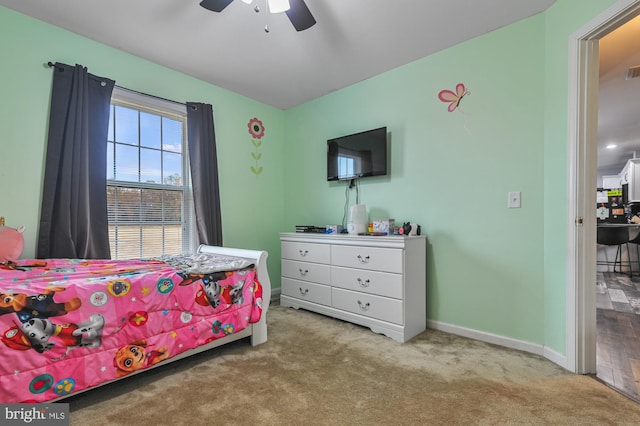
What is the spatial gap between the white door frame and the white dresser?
1.01m

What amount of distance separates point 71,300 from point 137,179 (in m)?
1.63

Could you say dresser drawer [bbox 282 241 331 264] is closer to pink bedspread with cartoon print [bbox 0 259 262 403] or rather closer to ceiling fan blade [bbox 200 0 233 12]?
pink bedspread with cartoon print [bbox 0 259 262 403]

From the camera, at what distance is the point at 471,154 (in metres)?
2.46

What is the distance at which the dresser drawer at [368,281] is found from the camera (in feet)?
7.90

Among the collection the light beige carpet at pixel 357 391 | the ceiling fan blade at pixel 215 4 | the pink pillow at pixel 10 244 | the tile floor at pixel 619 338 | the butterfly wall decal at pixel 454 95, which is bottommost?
the tile floor at pixel 619 338

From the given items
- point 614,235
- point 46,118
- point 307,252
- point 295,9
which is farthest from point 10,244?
point 614,235

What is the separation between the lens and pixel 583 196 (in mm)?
1830

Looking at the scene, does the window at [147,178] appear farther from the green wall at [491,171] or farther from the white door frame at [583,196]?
the white door frame at [583,196]

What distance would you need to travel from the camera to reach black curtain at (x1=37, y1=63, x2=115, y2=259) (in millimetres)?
2219

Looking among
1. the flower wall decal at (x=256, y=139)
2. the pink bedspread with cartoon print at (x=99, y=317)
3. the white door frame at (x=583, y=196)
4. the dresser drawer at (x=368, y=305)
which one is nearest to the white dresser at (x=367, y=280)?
the dresser drawer at (x=368, y=305)

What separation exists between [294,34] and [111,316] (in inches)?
92.2

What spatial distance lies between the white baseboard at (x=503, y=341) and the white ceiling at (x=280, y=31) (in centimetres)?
240

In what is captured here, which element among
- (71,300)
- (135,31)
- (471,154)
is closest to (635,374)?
(471,154)

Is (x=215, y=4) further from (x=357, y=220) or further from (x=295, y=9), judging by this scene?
(x=357, y=220)
